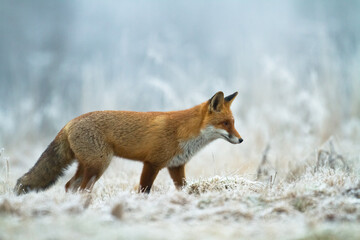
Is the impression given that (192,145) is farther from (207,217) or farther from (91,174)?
(207,217)

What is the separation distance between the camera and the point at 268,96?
9422 mm

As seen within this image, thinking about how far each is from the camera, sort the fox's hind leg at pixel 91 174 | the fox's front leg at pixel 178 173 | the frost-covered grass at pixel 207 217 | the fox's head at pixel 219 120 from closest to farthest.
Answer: the frost-covered grass at pixel 207 217, the fox's hind leg at pixel 91 174, the fox's head at pixel 219 120, the fox's front leg at pixel 178 173

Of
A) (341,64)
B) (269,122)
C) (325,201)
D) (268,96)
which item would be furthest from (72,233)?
(341,64)

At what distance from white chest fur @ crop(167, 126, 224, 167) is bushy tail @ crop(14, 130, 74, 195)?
1251mm

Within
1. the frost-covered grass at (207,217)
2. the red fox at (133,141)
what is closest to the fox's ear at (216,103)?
the red fox at (133,141)

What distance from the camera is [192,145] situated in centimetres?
448

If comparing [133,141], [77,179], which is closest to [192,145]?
[133,141]

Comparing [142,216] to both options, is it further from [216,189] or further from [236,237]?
[216,189]

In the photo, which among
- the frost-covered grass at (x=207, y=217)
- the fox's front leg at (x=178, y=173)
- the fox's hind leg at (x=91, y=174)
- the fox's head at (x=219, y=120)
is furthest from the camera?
the fox's front leg at (x=178, y=173)

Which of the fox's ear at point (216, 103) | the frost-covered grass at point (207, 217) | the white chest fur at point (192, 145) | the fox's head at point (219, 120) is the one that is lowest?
the frost-covered grass at point (207, 217)

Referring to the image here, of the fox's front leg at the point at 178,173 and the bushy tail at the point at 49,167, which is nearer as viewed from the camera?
the bushy tail at the point at 49,167

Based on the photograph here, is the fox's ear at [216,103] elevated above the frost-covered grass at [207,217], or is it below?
above

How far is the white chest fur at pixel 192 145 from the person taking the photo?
4438mm

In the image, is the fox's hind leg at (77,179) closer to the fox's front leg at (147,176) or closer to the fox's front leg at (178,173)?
the fox's front leg at (147,176)
